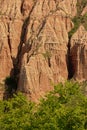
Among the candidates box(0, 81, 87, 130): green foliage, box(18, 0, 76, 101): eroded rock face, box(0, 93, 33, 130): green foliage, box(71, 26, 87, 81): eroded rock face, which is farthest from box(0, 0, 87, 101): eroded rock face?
box(0, 81, 87, 130): green foliage

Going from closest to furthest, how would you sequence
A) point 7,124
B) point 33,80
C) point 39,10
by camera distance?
point 7,124, point 33,80, point 39,10

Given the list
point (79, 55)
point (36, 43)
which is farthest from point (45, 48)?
point (79, 55)

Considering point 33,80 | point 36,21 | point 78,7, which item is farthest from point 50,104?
point 78,7

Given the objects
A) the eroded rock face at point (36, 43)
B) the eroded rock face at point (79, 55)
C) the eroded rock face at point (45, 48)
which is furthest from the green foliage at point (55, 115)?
the eroded rock face at point (79, 55)

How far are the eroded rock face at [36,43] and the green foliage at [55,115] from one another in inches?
943

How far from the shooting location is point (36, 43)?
85125 mm

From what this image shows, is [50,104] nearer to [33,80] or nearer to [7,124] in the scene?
[7,124]

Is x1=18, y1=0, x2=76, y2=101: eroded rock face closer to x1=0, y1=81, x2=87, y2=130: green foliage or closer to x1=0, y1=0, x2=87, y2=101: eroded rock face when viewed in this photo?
x1=0, y1=0, x2=87, y2=101: eroded rock face

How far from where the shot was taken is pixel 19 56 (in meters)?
89.9

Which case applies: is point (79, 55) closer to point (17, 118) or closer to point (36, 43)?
point (36, 43)

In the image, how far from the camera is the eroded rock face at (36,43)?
80000 mm

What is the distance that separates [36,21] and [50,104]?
44.4 metres

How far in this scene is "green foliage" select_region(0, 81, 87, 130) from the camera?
41.2 metres

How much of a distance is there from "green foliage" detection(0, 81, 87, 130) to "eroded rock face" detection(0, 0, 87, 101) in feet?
78.6
